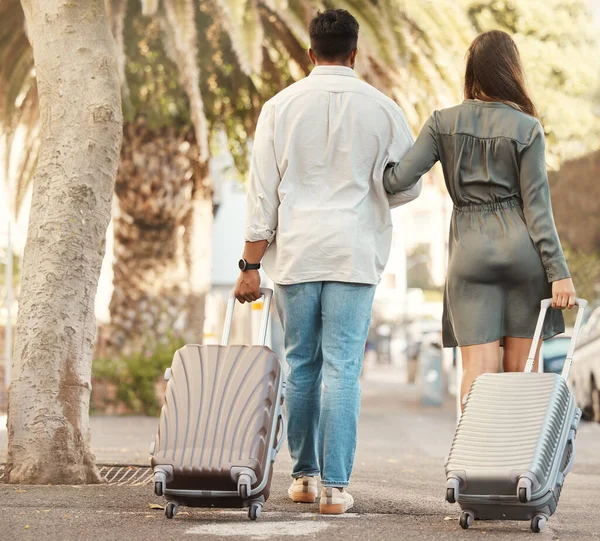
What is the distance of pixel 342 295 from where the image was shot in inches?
174

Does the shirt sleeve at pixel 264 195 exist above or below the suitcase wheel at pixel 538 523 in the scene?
above

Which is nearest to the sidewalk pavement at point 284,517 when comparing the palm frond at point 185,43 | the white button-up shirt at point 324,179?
the white button-up shirt at point 324,179

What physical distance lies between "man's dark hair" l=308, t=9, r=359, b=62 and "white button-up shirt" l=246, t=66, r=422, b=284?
0.41ft

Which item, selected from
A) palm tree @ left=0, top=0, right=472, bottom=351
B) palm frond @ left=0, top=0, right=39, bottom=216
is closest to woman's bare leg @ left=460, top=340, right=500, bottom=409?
palm tree @ left=0, top=0, right=472, bottom=351

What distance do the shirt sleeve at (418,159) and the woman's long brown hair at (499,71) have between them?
25 cm

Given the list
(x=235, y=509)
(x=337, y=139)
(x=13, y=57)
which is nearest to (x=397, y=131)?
(x=337, y=139)

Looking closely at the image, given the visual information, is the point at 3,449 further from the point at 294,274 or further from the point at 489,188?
the point at 489,188

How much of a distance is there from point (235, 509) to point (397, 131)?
5.25 ft

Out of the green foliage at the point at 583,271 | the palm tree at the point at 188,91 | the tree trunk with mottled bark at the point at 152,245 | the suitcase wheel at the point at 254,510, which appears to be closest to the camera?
the suitcase wheel at the point at 254,510

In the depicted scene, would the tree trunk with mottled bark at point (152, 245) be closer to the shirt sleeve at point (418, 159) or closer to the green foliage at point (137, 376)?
the green foliage at point (137, 376)

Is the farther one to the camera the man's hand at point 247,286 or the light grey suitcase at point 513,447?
the man's hand at point 247,286

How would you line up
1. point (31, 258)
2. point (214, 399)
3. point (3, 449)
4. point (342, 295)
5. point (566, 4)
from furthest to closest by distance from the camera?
point (566, 4)
point (3, 449)
point (31, 258)
point (342, 295)
point (214, 399)

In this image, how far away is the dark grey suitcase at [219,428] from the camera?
3.97 metres

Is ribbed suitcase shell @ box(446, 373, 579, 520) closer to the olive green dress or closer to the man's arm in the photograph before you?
the olive green dress
